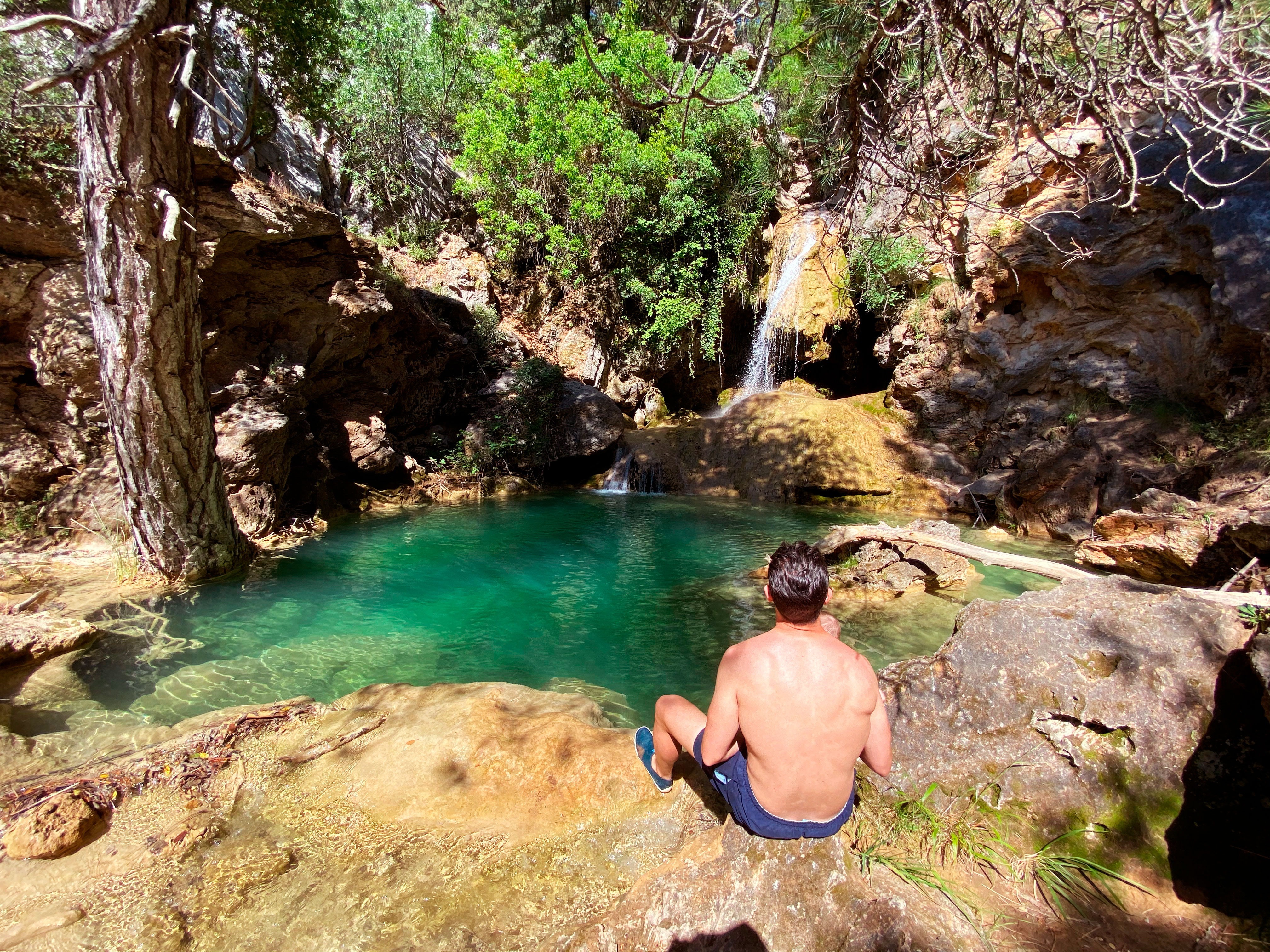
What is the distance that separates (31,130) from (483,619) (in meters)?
6.63

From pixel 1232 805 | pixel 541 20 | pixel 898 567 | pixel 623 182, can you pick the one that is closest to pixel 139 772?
pixel 1232 805

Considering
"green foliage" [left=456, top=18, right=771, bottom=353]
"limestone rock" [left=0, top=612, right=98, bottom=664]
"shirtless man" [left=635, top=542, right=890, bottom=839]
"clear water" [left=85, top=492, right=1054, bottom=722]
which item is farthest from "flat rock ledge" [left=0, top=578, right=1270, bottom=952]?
"green foliage" [left=456, top=18, right=771, bottom=353]

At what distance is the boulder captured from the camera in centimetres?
1193

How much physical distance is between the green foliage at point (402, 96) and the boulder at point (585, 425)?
665cm

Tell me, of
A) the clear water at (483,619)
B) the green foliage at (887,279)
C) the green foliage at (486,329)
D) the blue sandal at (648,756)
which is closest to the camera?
the blue sandal at (648,756)

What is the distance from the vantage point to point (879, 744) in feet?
6.59

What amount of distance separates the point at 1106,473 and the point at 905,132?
23.3ft

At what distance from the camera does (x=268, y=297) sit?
820cm

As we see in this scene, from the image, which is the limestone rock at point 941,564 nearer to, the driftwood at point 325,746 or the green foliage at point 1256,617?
the green foliage at point 1256,617

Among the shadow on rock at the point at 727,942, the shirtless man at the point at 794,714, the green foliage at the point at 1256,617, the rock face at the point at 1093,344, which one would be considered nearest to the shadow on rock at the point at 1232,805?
the green foliage at the point at 1256,617

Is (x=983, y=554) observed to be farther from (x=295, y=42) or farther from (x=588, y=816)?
(x=295, y=42)

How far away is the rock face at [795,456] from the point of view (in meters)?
10.1

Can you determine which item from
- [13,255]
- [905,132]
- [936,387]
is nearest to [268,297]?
[13,255]

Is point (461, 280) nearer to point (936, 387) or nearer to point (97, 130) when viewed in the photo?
point (97, 130)
